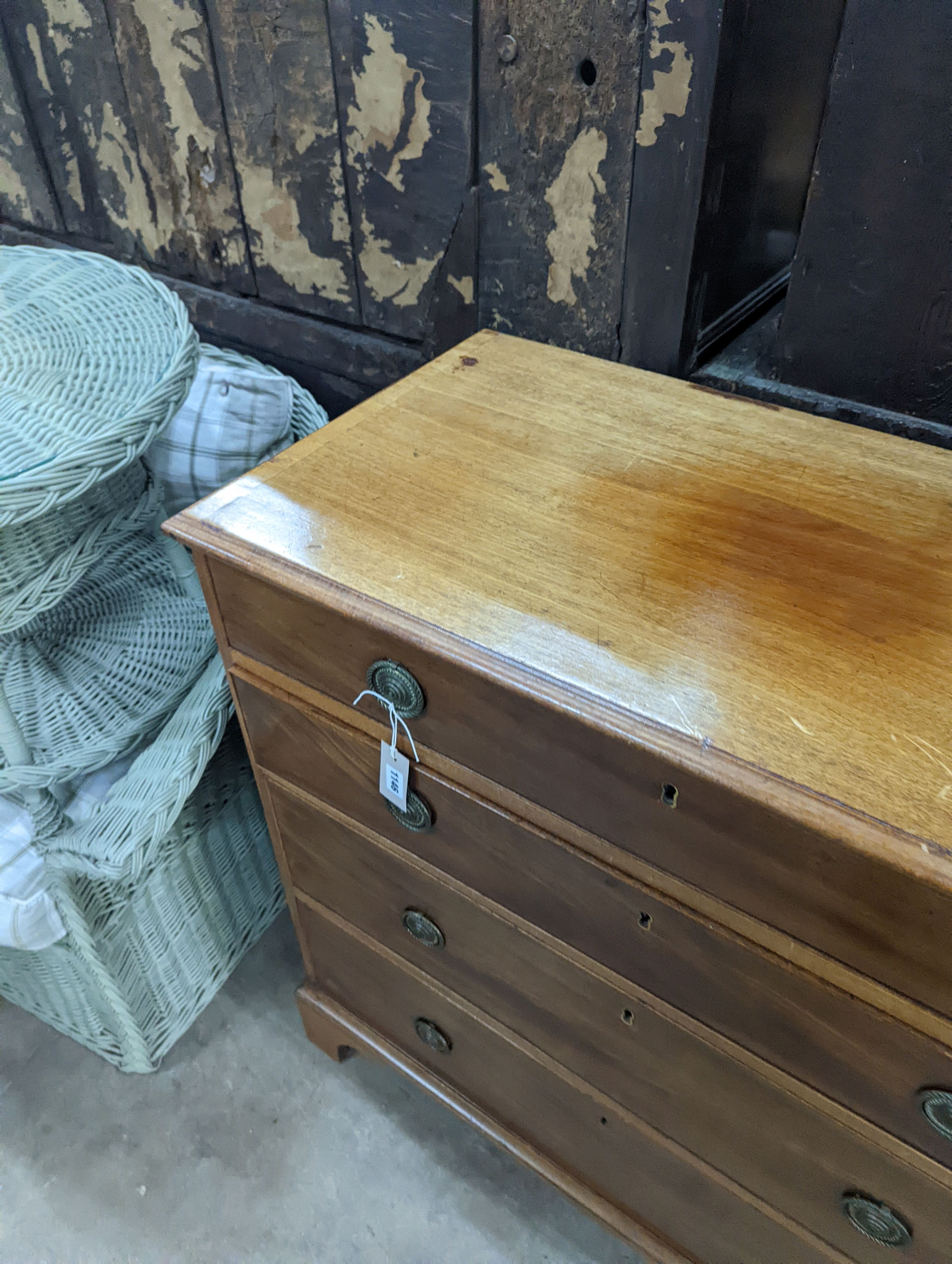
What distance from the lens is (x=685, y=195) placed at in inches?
34.9

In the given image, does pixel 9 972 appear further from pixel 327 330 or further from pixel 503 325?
pixel 503 325

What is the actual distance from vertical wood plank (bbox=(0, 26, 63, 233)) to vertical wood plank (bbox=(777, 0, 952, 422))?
4.50ft

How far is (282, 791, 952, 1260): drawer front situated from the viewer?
0.71 metres

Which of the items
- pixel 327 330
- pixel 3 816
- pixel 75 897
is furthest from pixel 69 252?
pixel 75 897

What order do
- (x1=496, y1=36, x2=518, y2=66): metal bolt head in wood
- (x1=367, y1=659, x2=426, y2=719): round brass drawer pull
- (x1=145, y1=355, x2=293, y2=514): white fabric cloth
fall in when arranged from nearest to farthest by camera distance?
(x1=367, y1=659, x2=426, y2=719): round brass drawer pull → (x1=496, y1=36, x2=518, y2=66): metal bolt head in wood → (x1=145, y1=355, x2=293, y2=514): white fabric cloth

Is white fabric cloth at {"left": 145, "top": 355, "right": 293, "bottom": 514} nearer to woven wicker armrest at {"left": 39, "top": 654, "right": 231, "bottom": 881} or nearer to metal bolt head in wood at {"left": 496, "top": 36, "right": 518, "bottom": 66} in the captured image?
woven wicker armrest at {"left": 39, "top": 654, "right": 231, "bottom": 881}

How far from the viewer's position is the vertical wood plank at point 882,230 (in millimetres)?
780

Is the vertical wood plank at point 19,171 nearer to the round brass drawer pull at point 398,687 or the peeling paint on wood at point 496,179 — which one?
the peeling paint on wood at point 496,179

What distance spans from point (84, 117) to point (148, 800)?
1.17 metres

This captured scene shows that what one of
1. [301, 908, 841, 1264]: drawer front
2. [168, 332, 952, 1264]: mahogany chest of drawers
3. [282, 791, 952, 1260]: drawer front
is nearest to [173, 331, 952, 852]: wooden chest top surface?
[168, 332, 952, 1264]: mahogany chest of drawers

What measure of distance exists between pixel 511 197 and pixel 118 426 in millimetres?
549

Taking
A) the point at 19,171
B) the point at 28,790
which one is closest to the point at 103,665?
the point at 28,790

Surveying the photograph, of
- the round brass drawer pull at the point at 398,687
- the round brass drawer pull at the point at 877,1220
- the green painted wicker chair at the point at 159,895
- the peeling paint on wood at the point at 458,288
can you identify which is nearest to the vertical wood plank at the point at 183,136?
the peeling paint on wood at the point at 458,288

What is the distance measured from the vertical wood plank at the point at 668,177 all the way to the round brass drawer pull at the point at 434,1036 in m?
0.87
